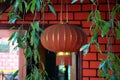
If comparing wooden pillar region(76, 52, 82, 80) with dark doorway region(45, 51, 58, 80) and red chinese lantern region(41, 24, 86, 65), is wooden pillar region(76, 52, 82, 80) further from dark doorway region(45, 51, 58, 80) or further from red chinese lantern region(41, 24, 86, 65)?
red chinese lantern region(41, 24, 86, 65)

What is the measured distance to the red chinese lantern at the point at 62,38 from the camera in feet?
4.68

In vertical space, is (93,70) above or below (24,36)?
below

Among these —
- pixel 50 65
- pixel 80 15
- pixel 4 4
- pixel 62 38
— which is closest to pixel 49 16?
pixel 80 15

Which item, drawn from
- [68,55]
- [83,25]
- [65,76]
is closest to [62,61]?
[68,55]

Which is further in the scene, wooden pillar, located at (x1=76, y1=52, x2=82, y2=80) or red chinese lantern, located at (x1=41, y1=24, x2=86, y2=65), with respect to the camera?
wooden pillar, located at (x1=76, y1=52, x2=82, y2=80)

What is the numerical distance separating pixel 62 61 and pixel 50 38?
0.14 metres

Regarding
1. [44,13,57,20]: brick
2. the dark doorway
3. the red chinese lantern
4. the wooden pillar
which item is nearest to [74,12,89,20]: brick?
[44,13,57,20]: brick

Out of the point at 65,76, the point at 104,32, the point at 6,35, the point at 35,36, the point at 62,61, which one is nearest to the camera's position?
the point at 104,32

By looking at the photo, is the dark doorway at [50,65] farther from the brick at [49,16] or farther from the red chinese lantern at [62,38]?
the red chinese lantern at [62,38]

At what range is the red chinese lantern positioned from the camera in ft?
4.68

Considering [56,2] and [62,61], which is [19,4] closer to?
[62,61]

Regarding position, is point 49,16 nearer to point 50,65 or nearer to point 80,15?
point 80,15

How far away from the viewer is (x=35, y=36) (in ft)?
4.12

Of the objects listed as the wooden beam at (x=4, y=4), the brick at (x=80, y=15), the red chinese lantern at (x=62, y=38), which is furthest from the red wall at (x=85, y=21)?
the red chinese lantern at (x=62, y=38)
